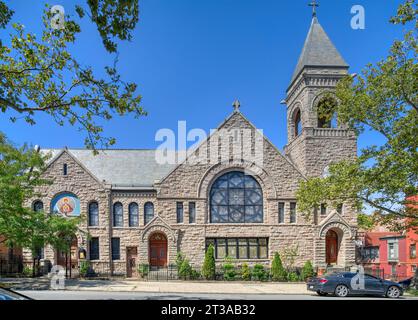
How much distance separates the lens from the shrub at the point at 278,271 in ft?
90.1

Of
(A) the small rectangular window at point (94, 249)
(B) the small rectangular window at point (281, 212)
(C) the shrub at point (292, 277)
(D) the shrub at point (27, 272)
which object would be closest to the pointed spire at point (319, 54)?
(B) the small rectangular window at point (281, 212)

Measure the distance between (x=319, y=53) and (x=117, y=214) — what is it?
2086 centimetres

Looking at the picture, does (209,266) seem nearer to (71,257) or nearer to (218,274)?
(218,274)

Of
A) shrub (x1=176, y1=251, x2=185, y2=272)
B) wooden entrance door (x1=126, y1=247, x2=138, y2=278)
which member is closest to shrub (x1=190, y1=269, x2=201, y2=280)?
shrub (x1=176, y1=251, x2=185, y2=272)

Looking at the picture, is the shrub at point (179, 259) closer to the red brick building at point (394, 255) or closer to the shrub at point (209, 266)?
the shrub at point (209, 266)

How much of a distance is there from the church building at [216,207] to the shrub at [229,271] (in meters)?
1.59

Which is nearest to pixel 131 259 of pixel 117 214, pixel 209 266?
pixel 117 214

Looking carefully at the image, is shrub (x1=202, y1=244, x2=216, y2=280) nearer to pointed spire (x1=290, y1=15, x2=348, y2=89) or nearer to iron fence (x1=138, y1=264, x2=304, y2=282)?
iron fence (x1=138, y1=264, x2=304, y2=282)

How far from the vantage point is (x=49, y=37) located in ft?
23.6

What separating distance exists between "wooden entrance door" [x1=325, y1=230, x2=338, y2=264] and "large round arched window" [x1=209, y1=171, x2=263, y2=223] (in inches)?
237

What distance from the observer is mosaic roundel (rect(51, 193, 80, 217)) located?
29672mm
